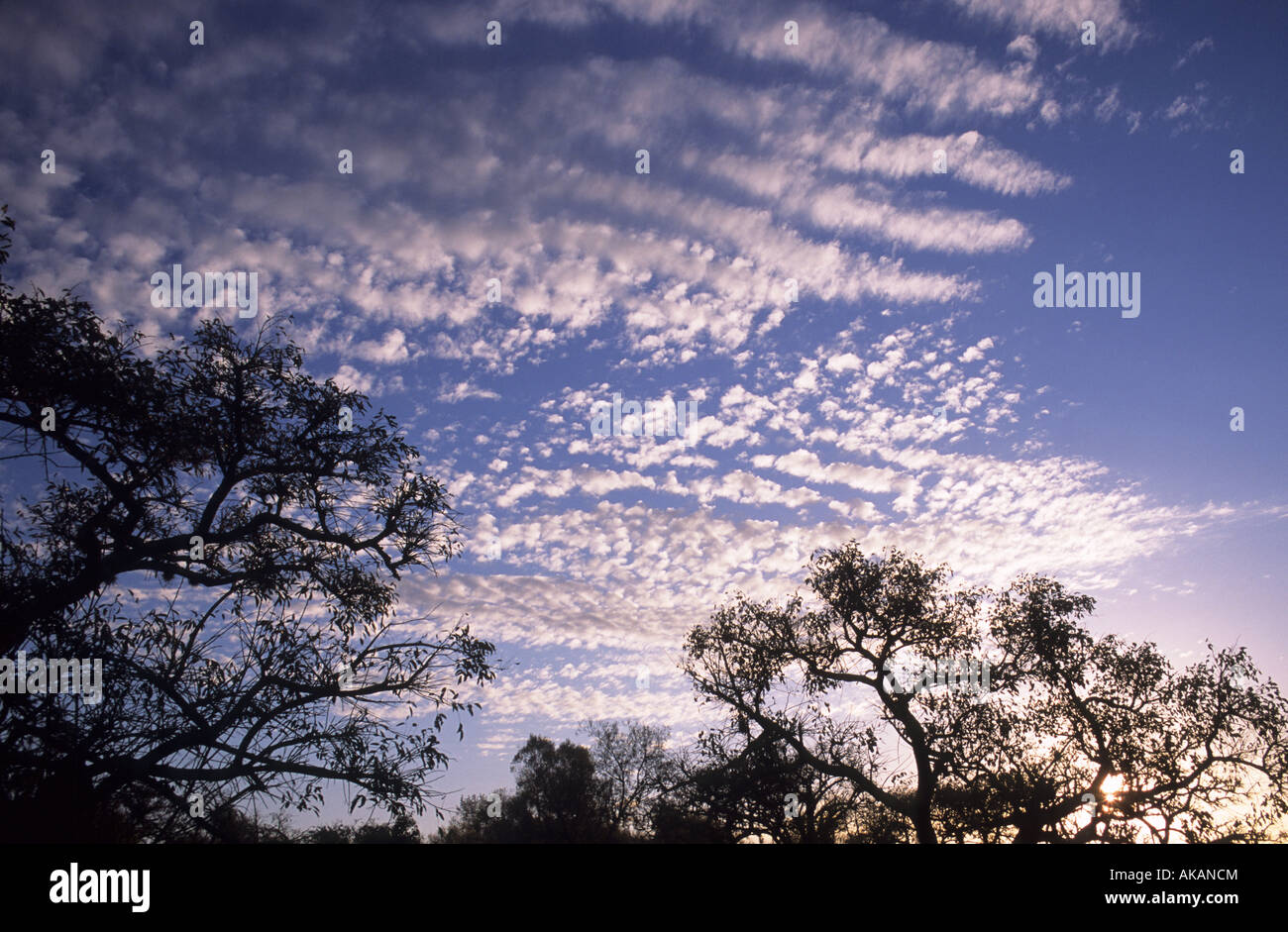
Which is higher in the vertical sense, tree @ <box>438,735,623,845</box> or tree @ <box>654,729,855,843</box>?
tree @ <box>654,729,855,843</box>

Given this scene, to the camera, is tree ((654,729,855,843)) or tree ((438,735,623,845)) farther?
tree ((438,735,623,845))

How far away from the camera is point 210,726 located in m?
9.04

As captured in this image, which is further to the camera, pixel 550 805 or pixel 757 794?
pixel 550 805

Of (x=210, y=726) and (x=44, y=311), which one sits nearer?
(x=210, y=726)

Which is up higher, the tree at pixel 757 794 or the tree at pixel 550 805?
the tree at pixel 757 794

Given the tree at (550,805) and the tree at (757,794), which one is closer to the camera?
the tree at (757,794)

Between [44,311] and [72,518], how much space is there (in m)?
3.40
